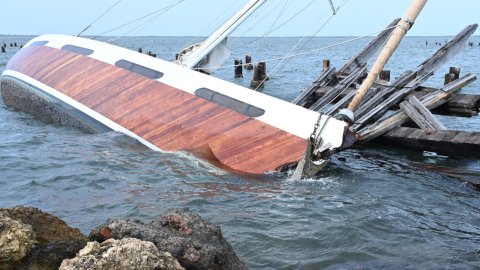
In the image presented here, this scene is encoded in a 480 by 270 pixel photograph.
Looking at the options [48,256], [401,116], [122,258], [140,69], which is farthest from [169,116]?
[122,258]

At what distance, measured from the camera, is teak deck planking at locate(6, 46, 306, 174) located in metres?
7.02

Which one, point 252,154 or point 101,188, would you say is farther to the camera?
point 252,154

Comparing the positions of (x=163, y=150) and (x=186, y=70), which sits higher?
(x=186, y=70)

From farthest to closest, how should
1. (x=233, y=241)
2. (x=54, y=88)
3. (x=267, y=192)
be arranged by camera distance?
(x=54, y=88) < (x=267, y=192) < (x=233, y=241)

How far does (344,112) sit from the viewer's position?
23.8 feet

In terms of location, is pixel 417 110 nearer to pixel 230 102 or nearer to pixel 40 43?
pixel 230 102

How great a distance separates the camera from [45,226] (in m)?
3.23

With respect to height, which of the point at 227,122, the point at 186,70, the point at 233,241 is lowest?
the point at 233,241

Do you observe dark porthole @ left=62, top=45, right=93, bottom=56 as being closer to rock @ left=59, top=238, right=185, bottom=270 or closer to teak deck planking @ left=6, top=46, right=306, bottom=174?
teak deck planking @ left=6, top=46, right=306, bottom=174

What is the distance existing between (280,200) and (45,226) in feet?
10.4

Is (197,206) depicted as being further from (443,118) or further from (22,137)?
(443,118)

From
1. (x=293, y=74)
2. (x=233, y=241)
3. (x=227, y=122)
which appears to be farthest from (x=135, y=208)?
(x=293, y=74)

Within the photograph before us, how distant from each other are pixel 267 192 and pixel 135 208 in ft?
5.99

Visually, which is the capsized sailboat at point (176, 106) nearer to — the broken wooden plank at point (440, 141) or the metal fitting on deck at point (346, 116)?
the metal fitting on deck at point (346, 116)
